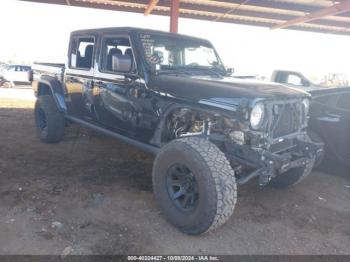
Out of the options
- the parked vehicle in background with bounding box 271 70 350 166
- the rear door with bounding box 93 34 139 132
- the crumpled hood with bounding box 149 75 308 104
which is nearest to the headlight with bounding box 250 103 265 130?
the crumpled hood with bounding box 149 75 308 104

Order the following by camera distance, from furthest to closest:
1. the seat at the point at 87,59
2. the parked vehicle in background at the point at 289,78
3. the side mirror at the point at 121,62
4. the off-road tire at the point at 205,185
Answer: the parked vehicle in background at the point at 289,78
the seat at the point at 87,59
the side mirror at the point at 121,62
the off-road tire at the point at 205,185

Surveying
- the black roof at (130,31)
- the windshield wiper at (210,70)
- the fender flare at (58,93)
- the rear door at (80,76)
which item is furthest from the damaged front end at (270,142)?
the fender flare at (58,93)

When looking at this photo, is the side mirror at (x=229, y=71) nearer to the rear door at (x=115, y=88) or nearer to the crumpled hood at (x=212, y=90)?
the crumpled hood at (x=212, y=90)

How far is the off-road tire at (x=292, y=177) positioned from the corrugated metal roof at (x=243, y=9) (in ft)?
21.2

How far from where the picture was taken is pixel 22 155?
16.9 ft

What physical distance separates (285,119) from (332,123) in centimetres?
175

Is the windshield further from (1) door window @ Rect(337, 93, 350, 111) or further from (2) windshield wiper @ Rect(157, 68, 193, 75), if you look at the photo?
(1) door window @ Rect(337, 93, 350, 111)

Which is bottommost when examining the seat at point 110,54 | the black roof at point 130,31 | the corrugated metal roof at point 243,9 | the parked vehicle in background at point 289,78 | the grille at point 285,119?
the grille at point 285,119

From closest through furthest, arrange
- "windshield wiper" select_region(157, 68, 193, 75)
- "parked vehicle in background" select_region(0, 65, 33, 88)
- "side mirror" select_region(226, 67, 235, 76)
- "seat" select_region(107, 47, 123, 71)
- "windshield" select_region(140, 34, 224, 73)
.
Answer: "windshield wiper" select_region(157, 68, 193, 75) < "windshield" select_region(140, 34, 224, 73) < "seat" select_region(107, 47, 123, 71) < "side mirror" select_region(226, 67, 235, 76) < "parked vehicle in background" select_region(0, 65, 33, 88)

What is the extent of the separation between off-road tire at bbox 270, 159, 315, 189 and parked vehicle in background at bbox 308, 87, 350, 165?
27.1 inches

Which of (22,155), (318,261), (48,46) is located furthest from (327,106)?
(48,46)

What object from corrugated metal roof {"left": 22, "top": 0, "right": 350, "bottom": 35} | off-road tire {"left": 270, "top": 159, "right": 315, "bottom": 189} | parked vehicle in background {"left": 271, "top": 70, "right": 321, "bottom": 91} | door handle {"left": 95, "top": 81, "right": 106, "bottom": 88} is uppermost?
corrugated metal roof {"left": 22, "top": 0, "right": 350, "bottom": 35}

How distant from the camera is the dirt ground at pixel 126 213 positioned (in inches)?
116

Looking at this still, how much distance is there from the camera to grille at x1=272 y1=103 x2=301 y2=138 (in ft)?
11.0
